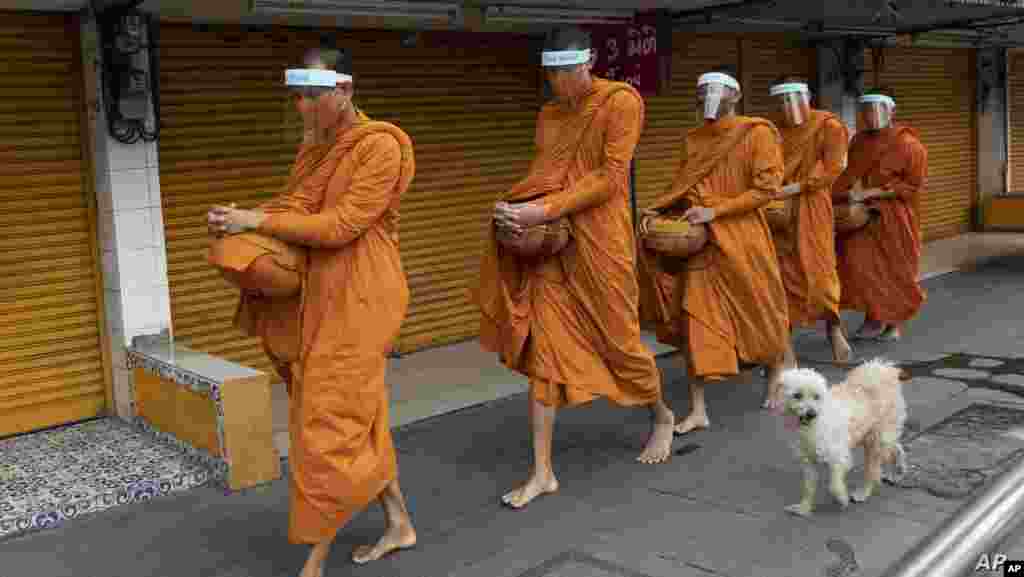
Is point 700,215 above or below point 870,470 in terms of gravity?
above

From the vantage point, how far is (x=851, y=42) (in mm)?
12195

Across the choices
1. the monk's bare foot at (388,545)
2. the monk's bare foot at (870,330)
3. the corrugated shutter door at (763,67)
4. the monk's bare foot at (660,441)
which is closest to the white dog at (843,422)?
the monk's bare foot at (660,441)

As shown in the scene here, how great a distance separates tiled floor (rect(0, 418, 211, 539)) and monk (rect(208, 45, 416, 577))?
5.01 ft

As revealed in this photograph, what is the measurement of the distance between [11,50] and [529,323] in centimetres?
347

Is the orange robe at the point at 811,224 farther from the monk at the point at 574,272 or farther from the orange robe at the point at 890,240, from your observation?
the monk at the point at 574,272

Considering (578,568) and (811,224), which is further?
(811,224)

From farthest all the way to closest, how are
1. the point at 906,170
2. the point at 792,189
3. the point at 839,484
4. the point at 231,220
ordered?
the point at 906,170 → the point at 792,189 → the point at 839,484 → the point at 231,220

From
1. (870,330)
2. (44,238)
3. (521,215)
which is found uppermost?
(521,215)

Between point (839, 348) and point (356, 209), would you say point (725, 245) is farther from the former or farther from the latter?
point (356, 209)

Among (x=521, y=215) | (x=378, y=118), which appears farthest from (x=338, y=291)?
(x=378, y=118)

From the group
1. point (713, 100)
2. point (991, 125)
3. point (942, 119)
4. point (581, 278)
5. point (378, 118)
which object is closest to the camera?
point (581, 278)

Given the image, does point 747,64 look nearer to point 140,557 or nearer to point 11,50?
point 11,50

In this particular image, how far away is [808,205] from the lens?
7.70 m

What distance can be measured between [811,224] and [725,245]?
5.84 feet
